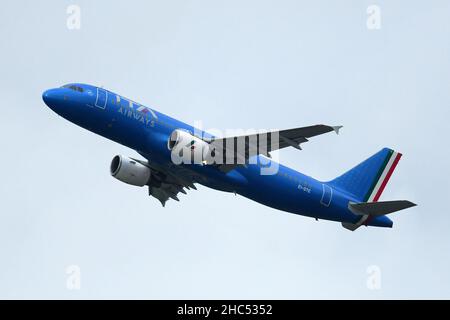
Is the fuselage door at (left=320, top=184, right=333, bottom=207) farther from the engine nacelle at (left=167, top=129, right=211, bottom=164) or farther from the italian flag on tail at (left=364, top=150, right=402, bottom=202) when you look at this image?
the engine nacelle at (left=167, top=129, right=211, bottom=164)

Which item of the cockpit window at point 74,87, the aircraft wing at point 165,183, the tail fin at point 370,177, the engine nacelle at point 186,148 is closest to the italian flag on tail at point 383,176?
the tail fin at point 370,177

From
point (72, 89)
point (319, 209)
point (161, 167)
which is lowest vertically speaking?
point (319, 209)

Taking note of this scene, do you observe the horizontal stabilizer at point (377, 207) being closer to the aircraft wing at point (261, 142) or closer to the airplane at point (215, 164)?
the airplane at point (215, 164)

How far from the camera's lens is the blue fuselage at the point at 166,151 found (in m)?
45.2

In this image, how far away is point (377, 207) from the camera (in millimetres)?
51719

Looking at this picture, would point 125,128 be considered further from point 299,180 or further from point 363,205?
point 363,205

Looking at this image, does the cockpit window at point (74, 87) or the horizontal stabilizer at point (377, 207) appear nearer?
the cockpit window at point (74, 87)

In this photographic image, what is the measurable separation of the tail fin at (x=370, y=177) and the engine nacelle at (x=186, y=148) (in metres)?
11.7

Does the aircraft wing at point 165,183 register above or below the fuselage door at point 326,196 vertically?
above

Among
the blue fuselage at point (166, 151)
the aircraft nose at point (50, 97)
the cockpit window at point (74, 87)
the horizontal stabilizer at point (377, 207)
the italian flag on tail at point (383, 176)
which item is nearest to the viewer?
the aircraft nose at point (50, 97)

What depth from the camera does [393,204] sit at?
50469 mm

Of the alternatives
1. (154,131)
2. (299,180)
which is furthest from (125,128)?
(299,180)

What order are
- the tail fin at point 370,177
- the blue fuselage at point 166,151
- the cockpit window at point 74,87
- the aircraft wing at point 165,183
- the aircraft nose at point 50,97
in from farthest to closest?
the tail fin at point 370,177 → the aircraft wing at point 165,183 → the cockpit window at point 74,87 → the blue fuselage at point 166,151 → the aircraft nose at point 50,97

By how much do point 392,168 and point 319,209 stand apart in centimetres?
788
